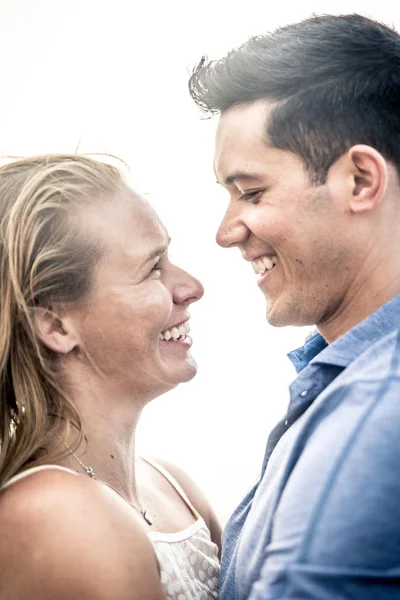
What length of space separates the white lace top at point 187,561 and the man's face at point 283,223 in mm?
466

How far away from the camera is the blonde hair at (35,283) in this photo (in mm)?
1493

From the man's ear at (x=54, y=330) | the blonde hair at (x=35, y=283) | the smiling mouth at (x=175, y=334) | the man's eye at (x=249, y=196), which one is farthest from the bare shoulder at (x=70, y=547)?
the man's eye at (x=249, y=196)

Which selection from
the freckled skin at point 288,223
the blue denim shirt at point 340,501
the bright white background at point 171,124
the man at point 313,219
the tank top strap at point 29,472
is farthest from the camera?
the bright white background at point 171,124

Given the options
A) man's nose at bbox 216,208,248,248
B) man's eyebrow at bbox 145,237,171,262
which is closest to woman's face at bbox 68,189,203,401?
man's eyebrow at bbox 145,237,171,262

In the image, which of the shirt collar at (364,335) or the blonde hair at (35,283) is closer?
the shirt collar at (364,335)

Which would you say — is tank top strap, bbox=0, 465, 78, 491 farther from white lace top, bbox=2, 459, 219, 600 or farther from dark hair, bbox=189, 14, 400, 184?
dark hair, bbox=189, 14, 400, 184

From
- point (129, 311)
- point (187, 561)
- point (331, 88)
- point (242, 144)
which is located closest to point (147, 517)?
point (187, 561)

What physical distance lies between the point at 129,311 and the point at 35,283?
188 mm

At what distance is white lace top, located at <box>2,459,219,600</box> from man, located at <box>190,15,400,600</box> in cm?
8

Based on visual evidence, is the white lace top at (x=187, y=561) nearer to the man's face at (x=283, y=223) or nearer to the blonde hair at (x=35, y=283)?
the blonde hair at (x=35, y=283)

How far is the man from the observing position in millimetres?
1212

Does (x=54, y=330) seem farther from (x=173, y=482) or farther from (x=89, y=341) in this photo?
(x=173, y=482)

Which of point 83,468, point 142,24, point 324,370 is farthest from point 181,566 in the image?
point 142,24

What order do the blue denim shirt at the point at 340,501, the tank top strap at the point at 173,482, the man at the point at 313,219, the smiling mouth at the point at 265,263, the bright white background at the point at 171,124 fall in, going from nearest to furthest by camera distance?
the blue denim shirt at the point at 340,501 < the man at the point at 313,219 < the smiling mouth at the point at 265,263 < the tank top strap at the point at 173,482 < the bright white background at the point at 171,124
